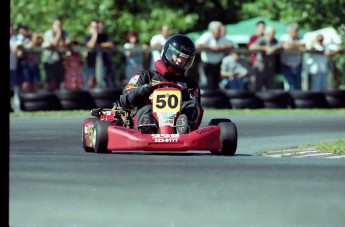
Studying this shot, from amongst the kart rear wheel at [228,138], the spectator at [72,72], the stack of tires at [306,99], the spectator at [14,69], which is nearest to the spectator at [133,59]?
the spectator at [72,72]

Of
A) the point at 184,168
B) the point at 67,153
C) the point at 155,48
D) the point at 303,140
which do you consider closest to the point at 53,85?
the point at 155,48

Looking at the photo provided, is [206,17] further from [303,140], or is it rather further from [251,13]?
[303,140]

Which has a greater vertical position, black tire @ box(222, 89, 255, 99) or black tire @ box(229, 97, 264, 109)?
black tire @ box(222, 89, 255, 99)

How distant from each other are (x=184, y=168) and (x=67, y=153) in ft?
8.43

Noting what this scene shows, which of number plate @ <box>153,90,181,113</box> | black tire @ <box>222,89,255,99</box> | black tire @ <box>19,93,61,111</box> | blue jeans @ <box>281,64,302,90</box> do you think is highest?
number plate @ <box>153,90,181,113</box>

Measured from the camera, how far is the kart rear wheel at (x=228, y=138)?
14117mm

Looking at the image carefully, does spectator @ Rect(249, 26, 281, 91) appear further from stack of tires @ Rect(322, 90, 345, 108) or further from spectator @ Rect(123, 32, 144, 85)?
spectator @ Rect(123, 32, 144, 85)

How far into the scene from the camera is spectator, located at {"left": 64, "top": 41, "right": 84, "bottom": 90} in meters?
25.8

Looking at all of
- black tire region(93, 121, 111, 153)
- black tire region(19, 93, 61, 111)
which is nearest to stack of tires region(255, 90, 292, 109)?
black tire region(19, 93, 61, 111)

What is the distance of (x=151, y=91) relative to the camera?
14453 mm

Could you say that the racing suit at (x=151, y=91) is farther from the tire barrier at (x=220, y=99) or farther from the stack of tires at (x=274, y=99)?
the stack of tires at (x=274, y=99)

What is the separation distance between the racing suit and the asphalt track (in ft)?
1.45

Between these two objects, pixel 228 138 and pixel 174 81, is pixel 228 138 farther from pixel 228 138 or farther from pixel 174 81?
pixel 174 81

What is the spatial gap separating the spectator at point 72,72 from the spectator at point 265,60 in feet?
10.5
